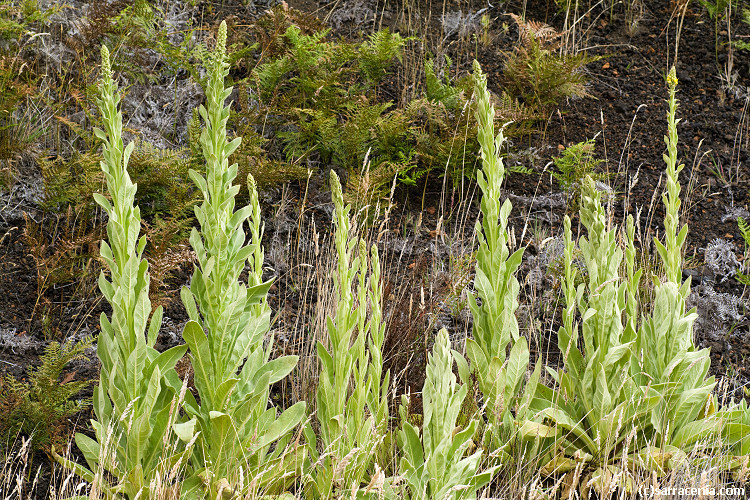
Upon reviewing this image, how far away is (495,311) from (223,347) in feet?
3.32

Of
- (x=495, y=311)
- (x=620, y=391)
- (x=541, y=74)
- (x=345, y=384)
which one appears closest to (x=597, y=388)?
(x=620, y=391)

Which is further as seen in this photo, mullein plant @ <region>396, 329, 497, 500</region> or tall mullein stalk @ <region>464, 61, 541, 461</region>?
tall mullein stalk @ <region>464, 61, 541, 461</region>

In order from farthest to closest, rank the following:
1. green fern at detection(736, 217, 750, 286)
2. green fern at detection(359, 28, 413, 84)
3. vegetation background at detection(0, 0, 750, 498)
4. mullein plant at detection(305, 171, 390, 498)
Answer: green fern at detection(359, 28, 413, 84) < green fern at detection(736, 217, 750, 286) < vegetation background at detection(0, 0, 750, 498) < mullein plant at detection(305, 171, 390, 498)

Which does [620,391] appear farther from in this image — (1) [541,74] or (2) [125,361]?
(1) [541,74]

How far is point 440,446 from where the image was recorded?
211cm

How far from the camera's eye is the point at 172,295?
3.85m

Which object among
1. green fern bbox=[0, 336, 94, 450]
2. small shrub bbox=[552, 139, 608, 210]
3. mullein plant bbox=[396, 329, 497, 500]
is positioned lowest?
green fern bbox=[0, 336, 94, 450]

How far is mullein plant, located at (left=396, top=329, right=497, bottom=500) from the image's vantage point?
211cm

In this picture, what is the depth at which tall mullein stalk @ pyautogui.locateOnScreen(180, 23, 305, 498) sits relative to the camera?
2.16 meters

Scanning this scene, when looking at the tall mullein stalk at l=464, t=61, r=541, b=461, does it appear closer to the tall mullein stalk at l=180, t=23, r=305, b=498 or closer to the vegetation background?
the vegetation background

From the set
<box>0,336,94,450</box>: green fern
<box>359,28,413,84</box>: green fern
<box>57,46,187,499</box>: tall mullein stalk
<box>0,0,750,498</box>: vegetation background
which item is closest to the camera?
<box>57,46,187,499</box>: tall mullein stalk

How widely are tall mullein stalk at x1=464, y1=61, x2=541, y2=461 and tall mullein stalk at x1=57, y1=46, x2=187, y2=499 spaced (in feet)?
3.71

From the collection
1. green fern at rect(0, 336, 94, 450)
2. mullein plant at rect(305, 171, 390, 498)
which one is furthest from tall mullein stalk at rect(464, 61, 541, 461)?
green fern at rect(0, 336, 94, 450)

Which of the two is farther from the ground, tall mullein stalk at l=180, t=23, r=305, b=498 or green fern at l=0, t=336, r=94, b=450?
tall mullein stalk at l=180, t=23, r=305, b=498
